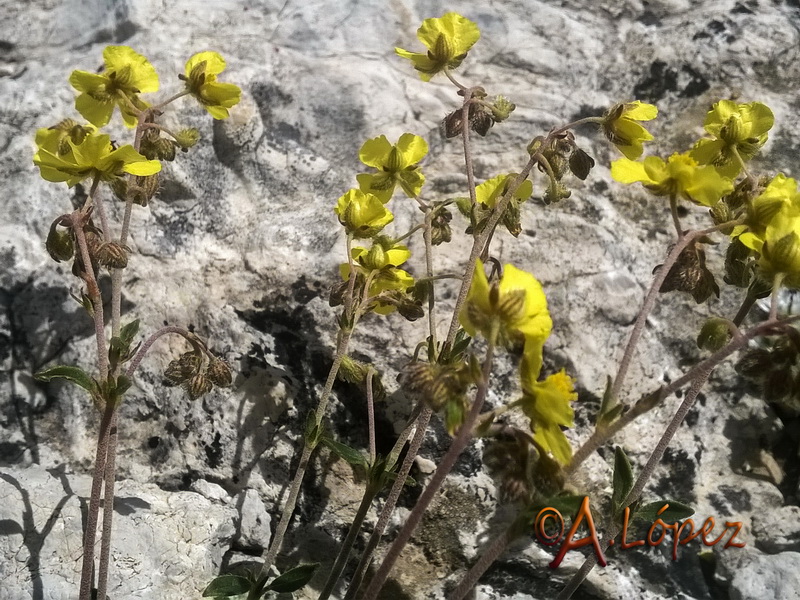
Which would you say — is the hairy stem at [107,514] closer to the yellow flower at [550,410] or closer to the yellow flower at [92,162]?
the yellow flower at [92,162]

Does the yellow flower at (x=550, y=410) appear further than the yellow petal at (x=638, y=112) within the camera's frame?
No

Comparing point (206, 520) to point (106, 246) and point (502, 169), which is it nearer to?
point (106, 246)

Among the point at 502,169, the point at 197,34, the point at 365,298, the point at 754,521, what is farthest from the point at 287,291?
the point at 754,521

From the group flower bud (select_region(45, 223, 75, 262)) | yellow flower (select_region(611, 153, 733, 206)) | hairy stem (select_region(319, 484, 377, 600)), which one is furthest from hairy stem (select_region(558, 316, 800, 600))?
flower bud (select_region(45, 223, 75, 262))

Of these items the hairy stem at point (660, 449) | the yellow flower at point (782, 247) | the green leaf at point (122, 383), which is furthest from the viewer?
the green leaf at point (122, 383)

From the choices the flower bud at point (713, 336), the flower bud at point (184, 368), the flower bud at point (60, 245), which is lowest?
the flower bud at point (184, 368)

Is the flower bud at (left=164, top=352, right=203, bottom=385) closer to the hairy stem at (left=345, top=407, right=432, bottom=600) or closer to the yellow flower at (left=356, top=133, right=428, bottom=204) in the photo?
the hairy stem at (left=345, top=407, right=432, bottom=600)

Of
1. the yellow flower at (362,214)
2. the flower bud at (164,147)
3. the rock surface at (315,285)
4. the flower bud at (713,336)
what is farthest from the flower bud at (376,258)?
the flower bud at (713,336)
